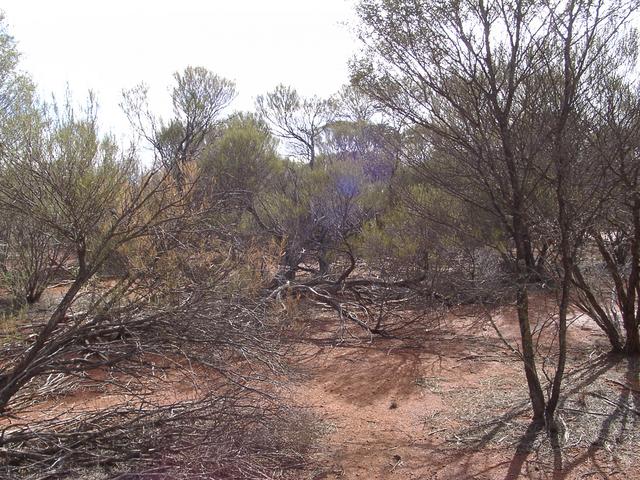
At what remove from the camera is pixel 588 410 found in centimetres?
528

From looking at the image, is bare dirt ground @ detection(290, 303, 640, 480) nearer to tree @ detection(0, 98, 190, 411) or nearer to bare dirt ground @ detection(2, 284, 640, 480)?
bare dirt ground @ detection(2, 284, 640, 480)

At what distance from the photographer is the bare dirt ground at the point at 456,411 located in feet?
14.5

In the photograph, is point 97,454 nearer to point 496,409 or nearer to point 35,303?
point 496,409

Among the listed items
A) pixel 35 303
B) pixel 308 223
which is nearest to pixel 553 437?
pixel 35 303

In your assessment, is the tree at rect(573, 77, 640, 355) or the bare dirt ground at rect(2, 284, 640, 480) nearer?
the bare dirt ground at rect(2, 284, 640, 480)

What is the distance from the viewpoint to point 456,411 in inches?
228

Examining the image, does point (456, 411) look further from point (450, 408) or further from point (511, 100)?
point (511, 100)

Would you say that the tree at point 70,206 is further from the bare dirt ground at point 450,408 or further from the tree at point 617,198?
the tree at point 617,198

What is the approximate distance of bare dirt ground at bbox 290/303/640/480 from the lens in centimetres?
441

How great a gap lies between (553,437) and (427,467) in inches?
46.2

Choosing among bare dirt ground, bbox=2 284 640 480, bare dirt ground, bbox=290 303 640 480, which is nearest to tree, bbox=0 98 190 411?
bare dirt ground, bbox=2 284 640 480

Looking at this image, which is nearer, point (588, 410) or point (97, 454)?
point (97, 454)

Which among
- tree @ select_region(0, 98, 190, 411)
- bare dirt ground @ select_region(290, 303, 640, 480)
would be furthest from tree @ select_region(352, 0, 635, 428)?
tree @ select_region(0, 98, 190, 411)

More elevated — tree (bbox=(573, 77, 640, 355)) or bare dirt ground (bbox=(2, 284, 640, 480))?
tree (bbox=(573, 77, 640, 355))
